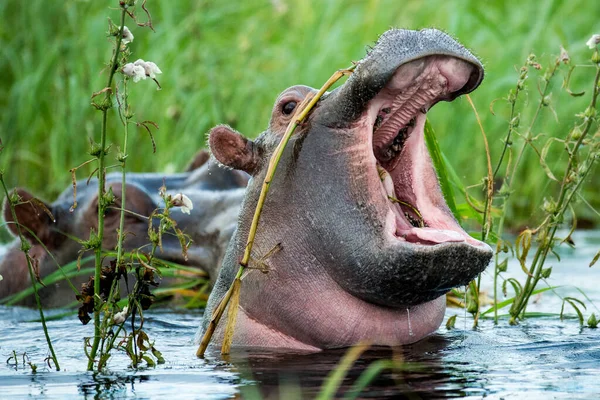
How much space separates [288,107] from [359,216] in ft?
2.12

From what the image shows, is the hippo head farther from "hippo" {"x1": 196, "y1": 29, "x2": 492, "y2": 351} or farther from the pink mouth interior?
the pink mouth interior

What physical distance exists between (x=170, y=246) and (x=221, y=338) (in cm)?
207

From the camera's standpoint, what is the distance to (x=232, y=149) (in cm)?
441

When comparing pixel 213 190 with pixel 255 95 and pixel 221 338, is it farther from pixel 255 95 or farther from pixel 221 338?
pixel 255 95

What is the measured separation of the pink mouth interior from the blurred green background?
472 centimetres

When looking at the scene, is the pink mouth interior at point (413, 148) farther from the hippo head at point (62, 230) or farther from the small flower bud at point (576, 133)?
the hippo head at point (62, 230)

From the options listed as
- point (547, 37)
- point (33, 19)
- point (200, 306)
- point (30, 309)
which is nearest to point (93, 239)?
point (200, 306)

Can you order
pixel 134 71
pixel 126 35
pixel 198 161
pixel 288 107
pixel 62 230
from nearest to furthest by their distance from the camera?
1. pixel 126 35
2. pixel 134 71
3. pixel 288 107
4. pixel 62 230
5. pixel 198 161

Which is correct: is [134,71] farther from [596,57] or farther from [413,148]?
[596,57]

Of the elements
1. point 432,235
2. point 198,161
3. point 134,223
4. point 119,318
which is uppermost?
point 198,161

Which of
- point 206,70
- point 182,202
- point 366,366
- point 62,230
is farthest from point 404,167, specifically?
point 206,70

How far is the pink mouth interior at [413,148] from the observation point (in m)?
3.89

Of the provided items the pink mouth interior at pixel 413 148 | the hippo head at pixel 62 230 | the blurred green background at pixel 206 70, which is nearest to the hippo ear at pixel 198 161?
the hippo head at pixel 62 230

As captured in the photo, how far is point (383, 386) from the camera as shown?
3.57 m
